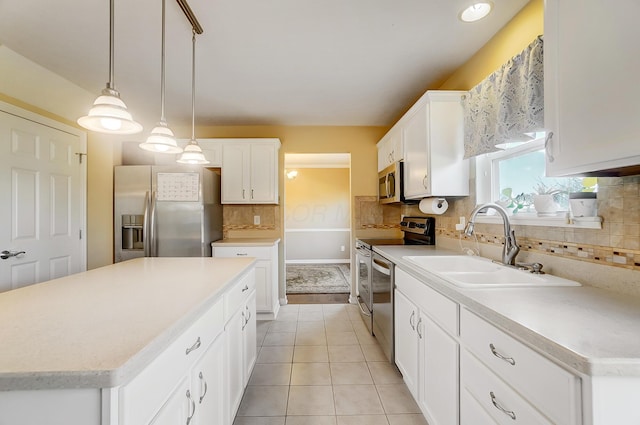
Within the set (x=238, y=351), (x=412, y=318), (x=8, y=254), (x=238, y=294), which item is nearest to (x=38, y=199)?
(x=8, y=254)

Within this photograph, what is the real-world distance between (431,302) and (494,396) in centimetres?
52

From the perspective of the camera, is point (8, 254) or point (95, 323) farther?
point (8, 254)

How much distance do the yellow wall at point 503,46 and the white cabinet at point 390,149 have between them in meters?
0.66

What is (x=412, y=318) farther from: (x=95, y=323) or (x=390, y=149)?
(x=390, y=149)

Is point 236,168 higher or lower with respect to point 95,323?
higher

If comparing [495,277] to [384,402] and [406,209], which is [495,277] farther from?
[406,209]

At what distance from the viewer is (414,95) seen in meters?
2.84

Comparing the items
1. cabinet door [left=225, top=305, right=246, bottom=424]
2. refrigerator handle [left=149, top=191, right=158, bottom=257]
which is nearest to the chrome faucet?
cabinet door [left=225, top=305, right=246, bottom=424]

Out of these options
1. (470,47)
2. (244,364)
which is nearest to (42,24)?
(244,364)

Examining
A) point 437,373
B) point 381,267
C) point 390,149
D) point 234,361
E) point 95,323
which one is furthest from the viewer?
point 390,149

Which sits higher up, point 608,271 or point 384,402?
point 608,271

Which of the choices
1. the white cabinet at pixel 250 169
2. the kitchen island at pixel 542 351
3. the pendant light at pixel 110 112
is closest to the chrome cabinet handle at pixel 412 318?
the kitchen island at pixel 542 351

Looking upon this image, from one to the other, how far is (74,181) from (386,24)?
320 cm

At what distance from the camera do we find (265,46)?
79.6 inches
